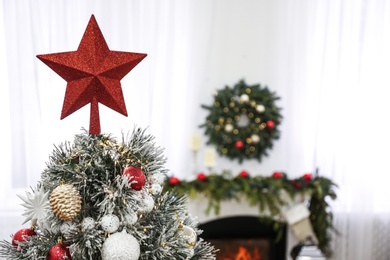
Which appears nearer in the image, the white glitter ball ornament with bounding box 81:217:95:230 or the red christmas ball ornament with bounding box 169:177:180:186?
the white glitter ball ornament with bounding box 81:217:95:230

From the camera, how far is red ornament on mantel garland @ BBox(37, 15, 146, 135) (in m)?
1.36

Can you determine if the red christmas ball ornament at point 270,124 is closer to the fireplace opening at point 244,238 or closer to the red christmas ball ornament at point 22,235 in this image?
the fireplace opening at point 244,238

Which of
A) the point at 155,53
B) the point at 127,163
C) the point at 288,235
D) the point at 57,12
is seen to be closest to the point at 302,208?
the point at 288,235

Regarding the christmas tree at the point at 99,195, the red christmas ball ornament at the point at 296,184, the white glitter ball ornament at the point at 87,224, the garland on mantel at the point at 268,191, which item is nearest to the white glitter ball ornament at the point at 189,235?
the christmas tree at the point at 99,195

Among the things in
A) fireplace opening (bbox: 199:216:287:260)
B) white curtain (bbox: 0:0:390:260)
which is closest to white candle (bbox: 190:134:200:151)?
white curtain (bbox: 0:0:390:260)

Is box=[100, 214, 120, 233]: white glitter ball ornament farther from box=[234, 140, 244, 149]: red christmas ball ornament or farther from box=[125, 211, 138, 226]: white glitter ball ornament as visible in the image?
box=[234, 140, 244, 149]: red christmas ball ornament

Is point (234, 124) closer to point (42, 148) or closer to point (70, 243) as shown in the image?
point (42, 148)

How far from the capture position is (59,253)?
50.1 inches

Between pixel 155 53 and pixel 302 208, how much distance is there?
1331 millimetres

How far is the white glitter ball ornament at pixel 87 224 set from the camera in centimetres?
128

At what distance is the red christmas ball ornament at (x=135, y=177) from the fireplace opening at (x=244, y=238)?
190 cm

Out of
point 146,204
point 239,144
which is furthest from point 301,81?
point 146,204

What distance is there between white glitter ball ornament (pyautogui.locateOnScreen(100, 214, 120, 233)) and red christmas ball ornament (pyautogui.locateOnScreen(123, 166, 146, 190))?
0.31ft

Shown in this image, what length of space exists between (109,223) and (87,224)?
0.06m
